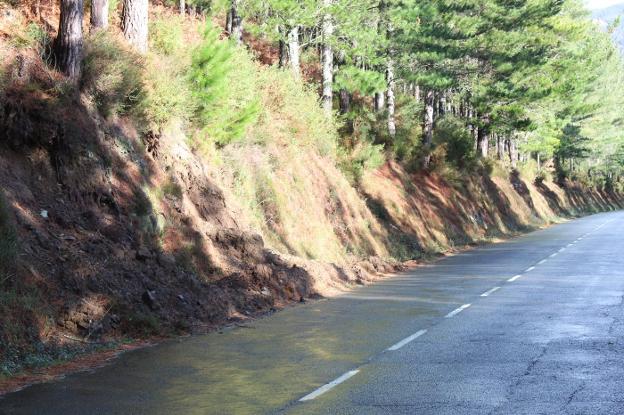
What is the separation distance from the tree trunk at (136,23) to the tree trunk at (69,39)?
Answer: 2864 millimetres

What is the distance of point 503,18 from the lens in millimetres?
42219

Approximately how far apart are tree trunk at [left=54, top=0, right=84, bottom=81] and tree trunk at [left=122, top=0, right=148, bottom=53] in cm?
286

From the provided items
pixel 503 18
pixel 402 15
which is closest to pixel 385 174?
pixel 402 15

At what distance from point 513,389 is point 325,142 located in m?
21.8

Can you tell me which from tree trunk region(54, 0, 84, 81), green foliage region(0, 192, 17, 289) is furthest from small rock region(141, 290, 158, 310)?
tree trunk region(54, 0, 84, 81)

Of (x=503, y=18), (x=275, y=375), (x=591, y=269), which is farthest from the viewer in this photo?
(x=503, y=18)

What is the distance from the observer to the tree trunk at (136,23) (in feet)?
59.7

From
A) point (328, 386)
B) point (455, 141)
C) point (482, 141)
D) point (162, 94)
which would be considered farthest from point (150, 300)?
point (482, 141)

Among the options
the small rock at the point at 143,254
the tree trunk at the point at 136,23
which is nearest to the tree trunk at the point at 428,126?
the tree trunk at the point at 136,23

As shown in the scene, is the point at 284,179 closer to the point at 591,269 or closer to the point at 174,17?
the point at 174,17

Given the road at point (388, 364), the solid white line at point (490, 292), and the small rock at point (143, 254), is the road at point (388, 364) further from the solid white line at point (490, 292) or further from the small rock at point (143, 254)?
the small rock at point (143, 254)

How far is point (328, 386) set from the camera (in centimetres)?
882

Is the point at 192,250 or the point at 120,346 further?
the point at 192,250

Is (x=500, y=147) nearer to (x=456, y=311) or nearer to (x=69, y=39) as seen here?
(x=456, y=311)
